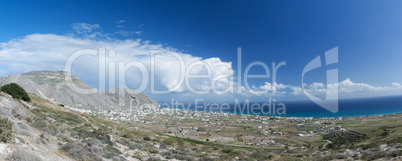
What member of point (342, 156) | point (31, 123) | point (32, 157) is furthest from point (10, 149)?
point (342, 156)

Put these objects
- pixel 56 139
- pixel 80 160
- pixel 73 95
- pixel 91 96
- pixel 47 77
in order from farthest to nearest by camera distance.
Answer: pixel 91 96
pixel 47 77
pixel 73 95
pixel 56 139
pixel 80 160

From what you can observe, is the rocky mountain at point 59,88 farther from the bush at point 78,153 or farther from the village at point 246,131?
the bush at point 78,153

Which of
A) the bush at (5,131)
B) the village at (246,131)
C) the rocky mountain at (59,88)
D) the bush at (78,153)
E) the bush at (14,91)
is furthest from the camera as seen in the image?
the rocky mountain at (59,88)

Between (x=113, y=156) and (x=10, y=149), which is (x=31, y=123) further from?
(x=10, y=149)

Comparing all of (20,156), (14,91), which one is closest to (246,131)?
(14,91)

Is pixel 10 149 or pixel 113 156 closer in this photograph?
pixel 10 149

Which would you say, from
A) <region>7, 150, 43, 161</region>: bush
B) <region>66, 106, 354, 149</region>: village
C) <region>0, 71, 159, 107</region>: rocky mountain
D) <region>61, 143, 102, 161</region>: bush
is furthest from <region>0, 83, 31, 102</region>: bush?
<region>0, 71, 159, 107</region>: rocky mountain

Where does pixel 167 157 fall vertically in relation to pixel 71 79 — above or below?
below

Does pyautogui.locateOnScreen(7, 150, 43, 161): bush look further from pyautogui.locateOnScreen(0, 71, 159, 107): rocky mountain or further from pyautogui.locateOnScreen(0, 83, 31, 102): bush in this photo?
pyautogui.locateOnScreen(0, 71, 159, 107): rocky mountain

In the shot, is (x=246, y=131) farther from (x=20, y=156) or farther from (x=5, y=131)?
(x=20, y=156)

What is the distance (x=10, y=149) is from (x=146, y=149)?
1307 centimetres

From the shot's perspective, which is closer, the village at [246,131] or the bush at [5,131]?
the bush at [5,131]

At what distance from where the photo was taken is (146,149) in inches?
757

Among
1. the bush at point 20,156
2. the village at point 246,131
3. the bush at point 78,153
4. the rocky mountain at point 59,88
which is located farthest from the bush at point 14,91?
the rocky mountain at point 59,88
